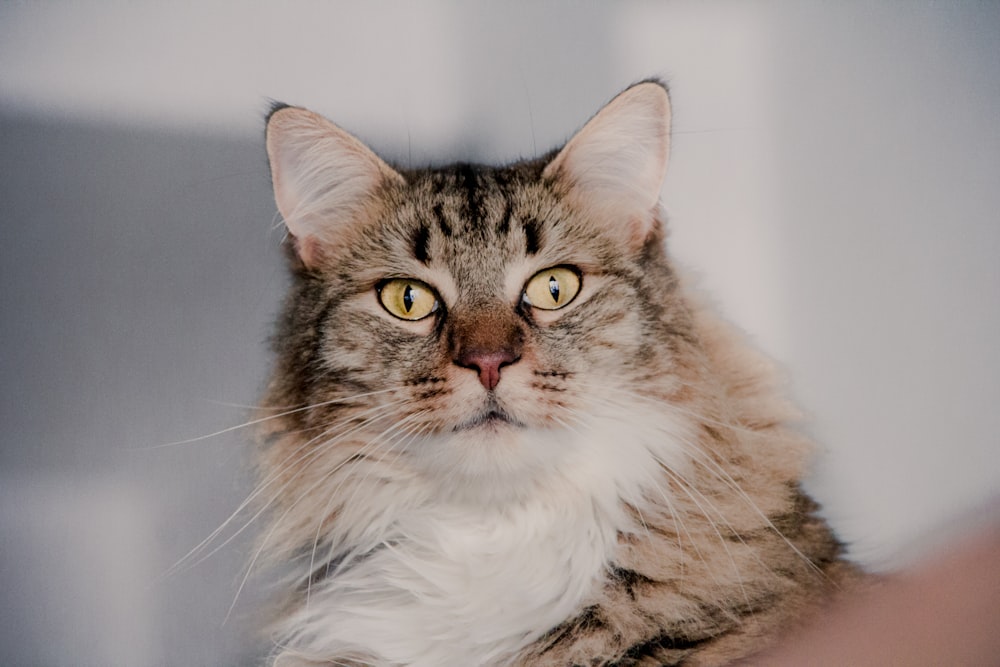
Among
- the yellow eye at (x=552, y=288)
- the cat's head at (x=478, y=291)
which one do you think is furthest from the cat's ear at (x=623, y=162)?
the yellow eye at (x=552, y=288)

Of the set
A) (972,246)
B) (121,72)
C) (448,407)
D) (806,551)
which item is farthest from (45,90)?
(972,246)

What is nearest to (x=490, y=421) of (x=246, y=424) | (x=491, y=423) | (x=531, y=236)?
(x=491, y=423)

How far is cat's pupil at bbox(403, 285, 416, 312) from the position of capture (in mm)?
1113

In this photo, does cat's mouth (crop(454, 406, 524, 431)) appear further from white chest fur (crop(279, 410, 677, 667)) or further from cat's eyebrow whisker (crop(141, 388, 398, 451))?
cat's eyebrow whisker (crop(141, 388, 398, 451))

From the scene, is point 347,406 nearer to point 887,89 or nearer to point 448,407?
point 448,407

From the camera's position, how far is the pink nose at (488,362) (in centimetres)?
97

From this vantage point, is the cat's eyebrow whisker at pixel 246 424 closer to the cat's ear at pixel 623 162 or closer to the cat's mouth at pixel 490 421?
the cat's mouth at pixel 490 421

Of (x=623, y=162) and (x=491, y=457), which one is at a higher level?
(x=623, y=162)

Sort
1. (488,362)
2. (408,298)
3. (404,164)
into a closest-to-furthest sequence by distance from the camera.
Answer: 1. (488,362)
2. (408,298)
3. (404,164)

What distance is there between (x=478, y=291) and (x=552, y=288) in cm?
12

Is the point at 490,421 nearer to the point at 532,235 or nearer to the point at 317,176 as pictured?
the point at 532,235

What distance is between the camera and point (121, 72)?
3.95 ft

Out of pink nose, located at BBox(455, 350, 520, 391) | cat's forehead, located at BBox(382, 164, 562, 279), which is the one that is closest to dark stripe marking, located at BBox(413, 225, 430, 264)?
cat's forehead, located at BBox(382, 164, 562, 279)

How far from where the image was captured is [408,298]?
44.0 inches
